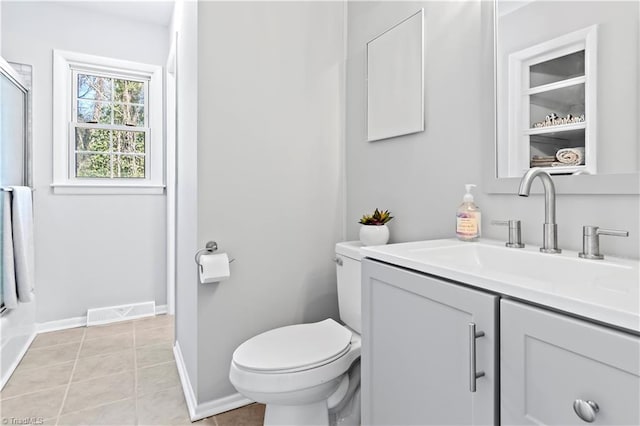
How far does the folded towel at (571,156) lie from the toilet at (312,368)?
831 millimetres

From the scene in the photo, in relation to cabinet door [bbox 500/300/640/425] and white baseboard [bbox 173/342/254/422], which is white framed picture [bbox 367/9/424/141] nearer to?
cabinet door [bbox 500/300/640/425]

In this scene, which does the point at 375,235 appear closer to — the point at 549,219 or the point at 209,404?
the point at 549,219

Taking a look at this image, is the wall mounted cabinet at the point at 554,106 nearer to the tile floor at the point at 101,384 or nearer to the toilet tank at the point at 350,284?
the toilet tank at the point at 350,284

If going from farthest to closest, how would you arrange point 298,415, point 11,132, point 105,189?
point 105,189, point 11,132, point 298,415

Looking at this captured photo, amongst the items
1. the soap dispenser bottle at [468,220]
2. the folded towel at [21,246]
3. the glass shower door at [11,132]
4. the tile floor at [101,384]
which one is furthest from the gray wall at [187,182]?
the soap dispenser bottle at [468,220]

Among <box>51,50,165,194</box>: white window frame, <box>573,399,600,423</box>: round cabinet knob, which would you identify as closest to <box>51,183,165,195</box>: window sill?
<box>51,50,165,194</box>: white window frame

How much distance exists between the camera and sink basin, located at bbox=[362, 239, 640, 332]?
555mm

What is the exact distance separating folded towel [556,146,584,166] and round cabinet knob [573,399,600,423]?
0.73 m

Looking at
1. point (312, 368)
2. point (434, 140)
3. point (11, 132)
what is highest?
point (11, 132)

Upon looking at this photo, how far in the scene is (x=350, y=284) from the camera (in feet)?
5.24

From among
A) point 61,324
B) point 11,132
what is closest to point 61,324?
point 61,324

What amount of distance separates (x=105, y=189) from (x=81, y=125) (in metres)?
0.57

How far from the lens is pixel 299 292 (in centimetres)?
189

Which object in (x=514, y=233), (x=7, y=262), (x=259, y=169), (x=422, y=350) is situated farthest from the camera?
(x=7, y=262)
